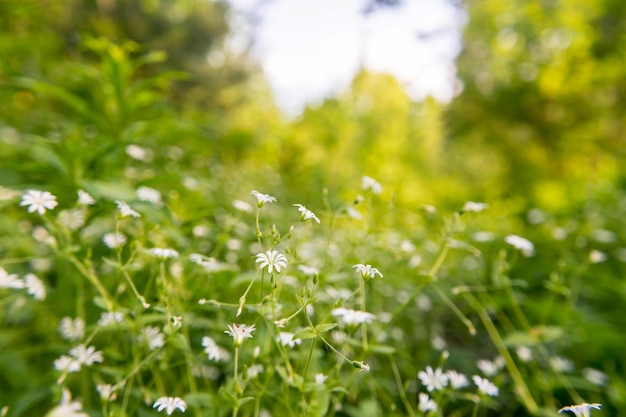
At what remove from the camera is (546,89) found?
6.63m

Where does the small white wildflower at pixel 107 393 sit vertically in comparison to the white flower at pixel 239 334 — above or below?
below

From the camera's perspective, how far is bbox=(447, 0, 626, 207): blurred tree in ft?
20.5

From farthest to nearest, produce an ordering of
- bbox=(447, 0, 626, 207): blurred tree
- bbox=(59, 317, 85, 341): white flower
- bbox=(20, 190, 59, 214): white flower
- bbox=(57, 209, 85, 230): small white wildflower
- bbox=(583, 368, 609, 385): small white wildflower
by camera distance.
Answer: bbox=(447, 0, 626, 207): blurred tree, bbox=(583, 368, 609, 385): small white wildflower, bbox=(57, 209, 85, 230): small white wildflower, bbox=(59, 317, 85, 341): white flower, bbox=(20, 190, 59, 214): white flower

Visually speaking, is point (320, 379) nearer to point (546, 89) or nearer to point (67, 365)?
point (67, 365)

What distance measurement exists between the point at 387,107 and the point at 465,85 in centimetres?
167

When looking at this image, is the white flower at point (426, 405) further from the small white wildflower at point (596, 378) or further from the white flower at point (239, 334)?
the small white wildflower at point (596, 378)

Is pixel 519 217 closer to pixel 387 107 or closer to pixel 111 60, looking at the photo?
pixel 111 60

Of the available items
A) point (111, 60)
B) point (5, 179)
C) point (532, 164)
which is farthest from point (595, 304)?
point (532, 164)

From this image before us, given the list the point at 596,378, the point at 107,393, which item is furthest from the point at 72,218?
the point at 596,378

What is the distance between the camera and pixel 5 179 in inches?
65.5

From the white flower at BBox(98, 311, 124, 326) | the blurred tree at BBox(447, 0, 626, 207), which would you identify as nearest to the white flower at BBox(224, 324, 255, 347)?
the white flower at BBox(98, 311, 124, 326)

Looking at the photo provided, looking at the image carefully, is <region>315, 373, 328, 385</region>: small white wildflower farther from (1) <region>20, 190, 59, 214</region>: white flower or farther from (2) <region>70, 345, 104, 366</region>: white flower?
(1) <region>20, 190, 59, 214</region>: white flower

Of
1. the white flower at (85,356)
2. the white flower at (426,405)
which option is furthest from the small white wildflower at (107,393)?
the white flower at (426,405)

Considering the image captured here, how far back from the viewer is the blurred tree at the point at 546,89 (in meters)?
6.23
